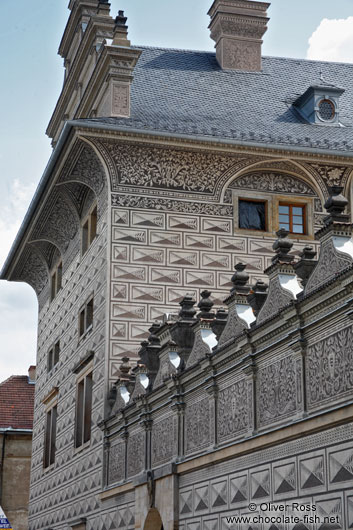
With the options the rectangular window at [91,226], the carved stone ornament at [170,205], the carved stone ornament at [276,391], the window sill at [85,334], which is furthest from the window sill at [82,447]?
the carved stone ornament at [276,391]

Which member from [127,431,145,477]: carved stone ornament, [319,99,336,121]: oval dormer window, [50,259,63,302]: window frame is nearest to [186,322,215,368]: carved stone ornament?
[127,431,145,477]: carved stone ornament

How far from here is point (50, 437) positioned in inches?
827

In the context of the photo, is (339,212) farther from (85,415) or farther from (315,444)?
(85,415)

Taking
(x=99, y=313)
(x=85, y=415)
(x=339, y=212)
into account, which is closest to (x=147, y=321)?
(x=99, y=313)

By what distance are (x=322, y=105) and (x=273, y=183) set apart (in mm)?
2250

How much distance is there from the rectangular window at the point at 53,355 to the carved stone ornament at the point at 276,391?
1192 centimetres

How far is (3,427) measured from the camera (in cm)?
3127

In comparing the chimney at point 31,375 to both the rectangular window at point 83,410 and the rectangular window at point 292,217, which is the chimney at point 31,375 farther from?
the rectangular window at point 292,217

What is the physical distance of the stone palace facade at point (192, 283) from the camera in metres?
8.63

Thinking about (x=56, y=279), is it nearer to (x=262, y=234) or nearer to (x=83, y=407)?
(x=83, y=407)

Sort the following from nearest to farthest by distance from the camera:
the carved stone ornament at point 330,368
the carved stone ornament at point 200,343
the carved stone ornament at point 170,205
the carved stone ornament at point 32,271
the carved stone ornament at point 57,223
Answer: the carved stone ornament at point 330,368 → the carved stone ornament at point 200,343 → the carved stone ornament at point 170,205 → the carved stone ornament at point 57,223 → the carved stone ornament at point 32,271

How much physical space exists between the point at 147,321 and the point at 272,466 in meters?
7.28

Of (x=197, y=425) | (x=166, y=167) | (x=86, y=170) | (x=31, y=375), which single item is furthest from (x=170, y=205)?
(x=31, y=375)

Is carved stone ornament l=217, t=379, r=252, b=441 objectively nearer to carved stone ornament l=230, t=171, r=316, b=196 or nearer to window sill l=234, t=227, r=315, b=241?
window sill l=234, t=227, r=315, b=241
